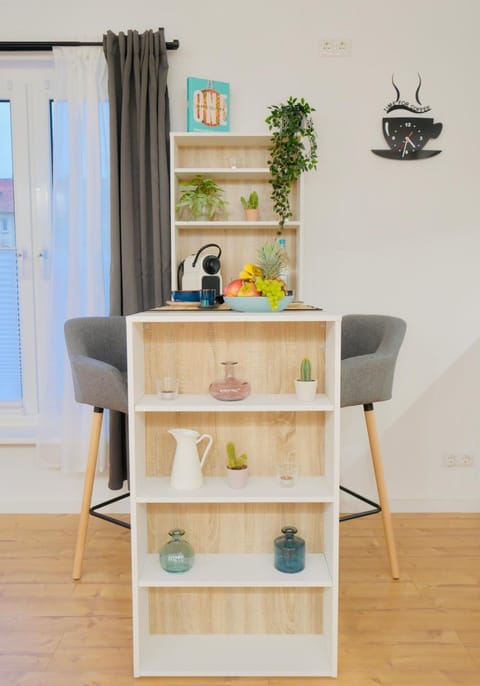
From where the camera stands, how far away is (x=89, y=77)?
2953mm

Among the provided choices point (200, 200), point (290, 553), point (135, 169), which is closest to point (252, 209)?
point (200, 200)

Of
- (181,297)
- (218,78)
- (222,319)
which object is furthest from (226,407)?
(218,78)

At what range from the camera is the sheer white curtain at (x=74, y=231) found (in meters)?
2.95

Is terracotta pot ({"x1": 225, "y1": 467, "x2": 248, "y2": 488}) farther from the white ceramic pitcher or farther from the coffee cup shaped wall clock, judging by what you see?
the coffee cup shaped wall clock

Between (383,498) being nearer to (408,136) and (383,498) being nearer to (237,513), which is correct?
(237,513)

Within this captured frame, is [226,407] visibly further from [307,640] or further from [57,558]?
[57,558]

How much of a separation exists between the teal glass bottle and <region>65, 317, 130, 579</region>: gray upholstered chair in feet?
1.85

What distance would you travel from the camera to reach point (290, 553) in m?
1.84

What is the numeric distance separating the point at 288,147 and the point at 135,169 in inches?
30.0

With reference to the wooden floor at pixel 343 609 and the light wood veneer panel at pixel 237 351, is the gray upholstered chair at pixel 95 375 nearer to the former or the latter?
the wooden floor at pixel 343 609

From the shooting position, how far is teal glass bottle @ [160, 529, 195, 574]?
6.03 ft

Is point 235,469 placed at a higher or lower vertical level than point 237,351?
lower

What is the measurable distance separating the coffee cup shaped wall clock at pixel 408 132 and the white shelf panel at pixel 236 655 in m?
2.30

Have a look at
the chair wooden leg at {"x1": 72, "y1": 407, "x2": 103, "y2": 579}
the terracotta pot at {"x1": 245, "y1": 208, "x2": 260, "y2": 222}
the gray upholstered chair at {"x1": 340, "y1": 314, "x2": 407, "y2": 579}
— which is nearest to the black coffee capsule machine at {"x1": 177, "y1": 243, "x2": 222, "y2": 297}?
the terracotta pot at {"x1": 245, "y1": 208, "x2": 260, "y2": 222}
